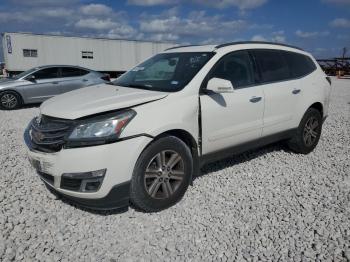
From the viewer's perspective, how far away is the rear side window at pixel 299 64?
15.8ft

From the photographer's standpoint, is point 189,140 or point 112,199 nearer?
point 112,199

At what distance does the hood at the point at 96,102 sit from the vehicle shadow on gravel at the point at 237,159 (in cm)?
144

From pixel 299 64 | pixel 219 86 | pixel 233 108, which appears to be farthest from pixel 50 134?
pixel 299 64

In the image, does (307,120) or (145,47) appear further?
(145,47)

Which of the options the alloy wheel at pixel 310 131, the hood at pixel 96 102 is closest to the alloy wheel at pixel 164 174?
the hood at pixel 96 102

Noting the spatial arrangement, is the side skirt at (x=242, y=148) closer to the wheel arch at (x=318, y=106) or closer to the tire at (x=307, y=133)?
the tire at (x=307, y=133)

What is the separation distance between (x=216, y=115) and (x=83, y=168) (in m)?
1.63

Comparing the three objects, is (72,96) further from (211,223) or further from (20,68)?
(20,68)

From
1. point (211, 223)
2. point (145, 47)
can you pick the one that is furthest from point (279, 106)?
point (145, 47)

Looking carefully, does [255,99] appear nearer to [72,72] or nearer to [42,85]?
[42,85]

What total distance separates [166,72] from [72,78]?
296 inches

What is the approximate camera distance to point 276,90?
4344 mm

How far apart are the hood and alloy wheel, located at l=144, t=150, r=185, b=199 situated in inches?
24.1

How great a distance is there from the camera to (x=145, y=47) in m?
25.3
